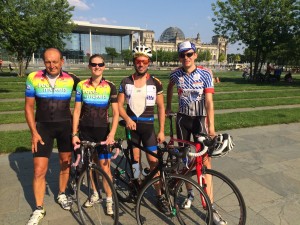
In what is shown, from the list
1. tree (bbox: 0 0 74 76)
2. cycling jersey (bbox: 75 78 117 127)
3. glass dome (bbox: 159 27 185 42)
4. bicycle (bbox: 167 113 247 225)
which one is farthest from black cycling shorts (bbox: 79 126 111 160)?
glass dome (bbox: 159 27 185 42)

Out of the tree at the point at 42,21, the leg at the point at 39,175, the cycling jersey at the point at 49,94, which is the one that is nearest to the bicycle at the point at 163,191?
the cycling jersey at the point at 49,94

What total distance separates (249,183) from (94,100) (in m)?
2.88

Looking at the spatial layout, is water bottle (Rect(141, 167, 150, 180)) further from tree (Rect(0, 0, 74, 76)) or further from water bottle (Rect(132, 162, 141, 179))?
tree (Rect(0, 0, 74, 76))

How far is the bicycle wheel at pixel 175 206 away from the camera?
10.2 feet

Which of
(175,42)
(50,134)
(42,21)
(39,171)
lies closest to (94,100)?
(50,134)

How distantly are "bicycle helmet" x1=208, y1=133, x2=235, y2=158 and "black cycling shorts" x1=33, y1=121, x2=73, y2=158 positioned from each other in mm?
1855

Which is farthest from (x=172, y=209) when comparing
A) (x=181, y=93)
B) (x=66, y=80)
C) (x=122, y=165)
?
(x=66, y=80)

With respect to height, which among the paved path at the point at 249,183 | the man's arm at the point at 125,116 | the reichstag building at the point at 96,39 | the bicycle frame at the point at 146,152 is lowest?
the paved path at the point at 249,183

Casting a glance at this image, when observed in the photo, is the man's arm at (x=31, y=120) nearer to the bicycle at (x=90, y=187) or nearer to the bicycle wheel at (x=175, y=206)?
the bicycle at (x=90, y=187)

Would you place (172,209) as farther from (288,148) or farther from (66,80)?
(288,148)

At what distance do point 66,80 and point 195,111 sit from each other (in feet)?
5.54

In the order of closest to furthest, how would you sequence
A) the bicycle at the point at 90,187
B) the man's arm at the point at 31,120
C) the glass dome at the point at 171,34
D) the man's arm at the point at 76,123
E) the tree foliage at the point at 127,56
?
the bicycle at the point at 90,187, the man's arm at the point at 31,120, the man's arm at the point at 76,123, the tree foliage at the point at 127,56, the glass dome at the point at 171,34

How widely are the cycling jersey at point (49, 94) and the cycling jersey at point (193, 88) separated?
138 centimetres

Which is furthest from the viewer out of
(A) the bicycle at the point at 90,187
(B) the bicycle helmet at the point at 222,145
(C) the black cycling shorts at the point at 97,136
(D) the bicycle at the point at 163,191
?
(C) the black cycling shorts at the point at 97,136
